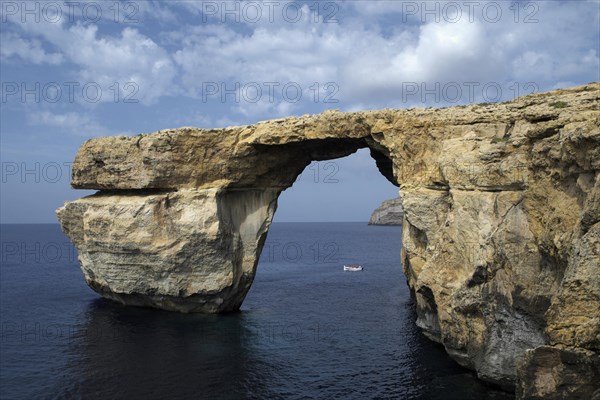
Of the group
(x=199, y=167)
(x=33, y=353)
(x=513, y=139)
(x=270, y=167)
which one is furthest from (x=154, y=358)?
(x=513, y=139)

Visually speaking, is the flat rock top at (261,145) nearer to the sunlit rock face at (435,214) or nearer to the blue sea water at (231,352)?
the sunlit rock face at (435,214)

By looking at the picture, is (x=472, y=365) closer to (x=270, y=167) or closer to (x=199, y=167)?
(x=270, y=167)

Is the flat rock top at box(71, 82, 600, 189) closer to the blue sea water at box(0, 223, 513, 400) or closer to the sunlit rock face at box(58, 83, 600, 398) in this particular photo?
the sunlit rock face at box(58, 83, 600, 398)

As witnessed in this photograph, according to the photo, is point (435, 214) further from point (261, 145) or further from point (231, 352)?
point (231, 352)

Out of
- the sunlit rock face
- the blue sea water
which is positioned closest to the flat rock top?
the sunlit rock face

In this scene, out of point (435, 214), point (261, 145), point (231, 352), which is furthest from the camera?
point (261, 145)

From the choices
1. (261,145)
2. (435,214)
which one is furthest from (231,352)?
(261,145)
